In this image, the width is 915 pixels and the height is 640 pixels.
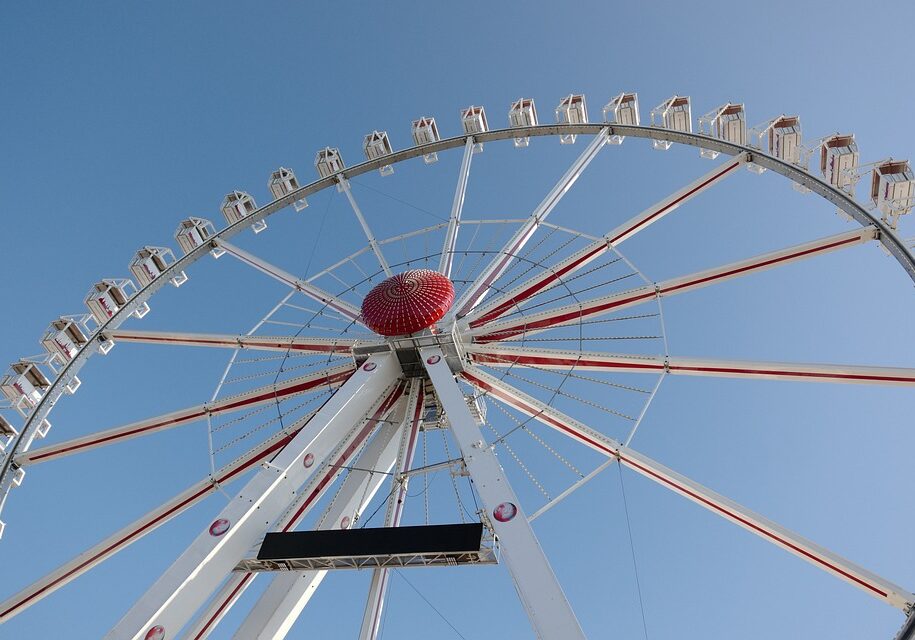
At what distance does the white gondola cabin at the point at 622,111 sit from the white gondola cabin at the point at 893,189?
20.3ft

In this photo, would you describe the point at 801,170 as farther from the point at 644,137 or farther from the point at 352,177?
the point at 352,177

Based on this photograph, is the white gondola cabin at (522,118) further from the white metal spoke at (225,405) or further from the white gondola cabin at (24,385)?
the white gondola cabin at (24,385)

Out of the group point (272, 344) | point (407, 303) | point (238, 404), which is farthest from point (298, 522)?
point (407, 303)

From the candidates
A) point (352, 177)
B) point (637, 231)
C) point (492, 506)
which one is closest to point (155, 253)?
point (352, 177)

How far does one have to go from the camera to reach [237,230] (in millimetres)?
18891

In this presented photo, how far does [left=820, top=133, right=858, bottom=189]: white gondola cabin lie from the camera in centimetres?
1272

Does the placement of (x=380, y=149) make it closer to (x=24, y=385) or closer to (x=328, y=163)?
(x=328, y=163)

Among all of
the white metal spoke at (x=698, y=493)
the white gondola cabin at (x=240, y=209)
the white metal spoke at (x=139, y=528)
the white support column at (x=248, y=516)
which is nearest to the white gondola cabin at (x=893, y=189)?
the white metal spoke at (x=698, y=493)

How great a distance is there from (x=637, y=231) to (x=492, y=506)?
7527 millimetres

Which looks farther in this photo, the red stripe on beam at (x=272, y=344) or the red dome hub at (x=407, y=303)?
the red stripe on beam at (x=272, y=344)

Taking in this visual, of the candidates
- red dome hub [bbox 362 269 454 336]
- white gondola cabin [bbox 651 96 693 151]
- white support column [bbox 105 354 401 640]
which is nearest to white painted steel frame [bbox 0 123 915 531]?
white gondola cabin [bbox 651 96 693 151]

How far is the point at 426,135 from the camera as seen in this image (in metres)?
19.8

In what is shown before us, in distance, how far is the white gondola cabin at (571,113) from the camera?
60.0 ft

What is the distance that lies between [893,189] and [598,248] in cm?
496
